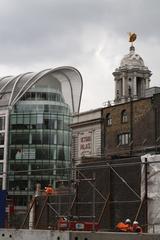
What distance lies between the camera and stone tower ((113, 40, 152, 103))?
327ft

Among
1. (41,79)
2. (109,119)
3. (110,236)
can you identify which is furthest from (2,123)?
(110,236)

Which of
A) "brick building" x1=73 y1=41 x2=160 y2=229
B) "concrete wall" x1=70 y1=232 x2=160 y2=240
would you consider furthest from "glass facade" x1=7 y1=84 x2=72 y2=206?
"concrete wall" x1=70 y1=232 x2=160 y2=240

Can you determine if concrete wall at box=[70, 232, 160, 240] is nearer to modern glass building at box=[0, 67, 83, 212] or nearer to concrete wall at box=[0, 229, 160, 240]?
concrete wall at box=[0, 229, 160, 240]

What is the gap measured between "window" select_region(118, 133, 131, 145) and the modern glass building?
30013 mm

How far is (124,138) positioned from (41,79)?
145 ft

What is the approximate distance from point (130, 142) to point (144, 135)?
264cm

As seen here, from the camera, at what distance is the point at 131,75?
100250mm

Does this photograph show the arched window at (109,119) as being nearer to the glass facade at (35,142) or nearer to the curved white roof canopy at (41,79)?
the glass facade at (35,142)

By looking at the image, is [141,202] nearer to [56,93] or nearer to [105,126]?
[105,126]

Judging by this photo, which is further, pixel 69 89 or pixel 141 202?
pixel 69 89

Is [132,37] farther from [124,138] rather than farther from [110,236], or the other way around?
[110,236]

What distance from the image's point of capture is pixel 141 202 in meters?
26.7

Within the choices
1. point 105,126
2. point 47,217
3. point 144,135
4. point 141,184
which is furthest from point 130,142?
point 141,184

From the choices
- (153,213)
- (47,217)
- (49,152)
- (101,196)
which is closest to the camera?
(153,213)
